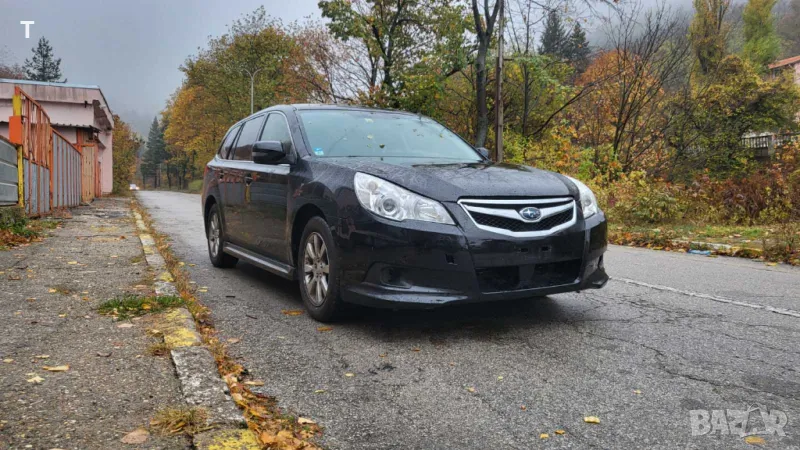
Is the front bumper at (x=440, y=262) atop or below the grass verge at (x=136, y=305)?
atop

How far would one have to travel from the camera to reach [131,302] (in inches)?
182

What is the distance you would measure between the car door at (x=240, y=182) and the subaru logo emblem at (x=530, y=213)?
9.15 feet

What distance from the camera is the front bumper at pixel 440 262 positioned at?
3793 mm

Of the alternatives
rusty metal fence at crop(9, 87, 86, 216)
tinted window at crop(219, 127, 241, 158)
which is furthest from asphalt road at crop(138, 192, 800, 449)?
rusty metal fence at crop(9, 87, 86, 216)

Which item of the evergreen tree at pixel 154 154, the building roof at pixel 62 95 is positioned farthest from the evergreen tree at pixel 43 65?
the building roof at pixel 62 95

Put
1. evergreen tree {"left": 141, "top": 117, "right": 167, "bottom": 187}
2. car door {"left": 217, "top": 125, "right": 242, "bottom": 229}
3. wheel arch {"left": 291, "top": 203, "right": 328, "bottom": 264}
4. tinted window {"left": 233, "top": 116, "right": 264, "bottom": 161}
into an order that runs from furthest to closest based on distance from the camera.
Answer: evergreen tree {"left": 141, "top": 117, "right": 167, "bottom": 187}
car door {"left": 217, "top": 125, "right": 242, "bottom": 229}
tinted window {"left": 233, "top": 116, "right": 264, "bottom": 161}
wheel arch {"left": 291, "top": 203, "right": 328, "bottom": 264}

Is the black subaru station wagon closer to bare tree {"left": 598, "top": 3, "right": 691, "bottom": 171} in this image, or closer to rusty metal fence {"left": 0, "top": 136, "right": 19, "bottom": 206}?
rusty metal fence {"left": 0, "top": 136, "right": 19, "bottom": 206}

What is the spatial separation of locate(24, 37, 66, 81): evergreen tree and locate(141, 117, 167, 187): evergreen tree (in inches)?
1425

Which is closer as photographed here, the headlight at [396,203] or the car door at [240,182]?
the headlight at [396,203]

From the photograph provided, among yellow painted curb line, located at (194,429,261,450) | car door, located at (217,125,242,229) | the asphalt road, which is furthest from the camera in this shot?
car door, located at (217,125,242,229)

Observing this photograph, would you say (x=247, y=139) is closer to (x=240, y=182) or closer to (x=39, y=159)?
(x=240, y=182)

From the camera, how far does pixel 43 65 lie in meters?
87.2

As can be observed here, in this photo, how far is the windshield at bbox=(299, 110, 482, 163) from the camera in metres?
5.00

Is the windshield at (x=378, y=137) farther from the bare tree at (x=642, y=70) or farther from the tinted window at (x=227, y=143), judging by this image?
the bare tree at (x=642, y=70)
